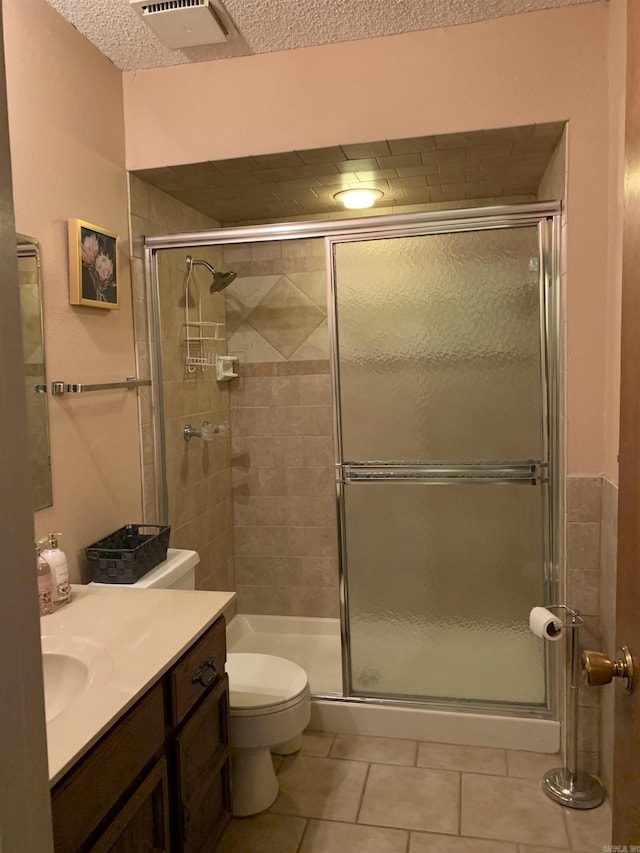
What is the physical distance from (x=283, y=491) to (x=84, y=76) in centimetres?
211

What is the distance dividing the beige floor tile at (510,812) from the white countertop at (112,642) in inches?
44.2

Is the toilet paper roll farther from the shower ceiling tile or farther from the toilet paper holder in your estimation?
the shower ceiling tile

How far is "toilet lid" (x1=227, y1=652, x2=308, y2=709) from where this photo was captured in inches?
81.2

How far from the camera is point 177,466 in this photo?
2865mm

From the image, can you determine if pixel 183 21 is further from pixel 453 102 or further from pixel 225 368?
pixel 225 368

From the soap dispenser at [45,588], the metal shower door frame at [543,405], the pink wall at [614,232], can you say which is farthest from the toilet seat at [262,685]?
the pink wall at [614,232]

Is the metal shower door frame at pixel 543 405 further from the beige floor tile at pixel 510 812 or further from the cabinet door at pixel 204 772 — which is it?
the cabinet door at pixel 204 772

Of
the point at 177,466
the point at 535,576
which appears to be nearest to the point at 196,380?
the point at 177,466

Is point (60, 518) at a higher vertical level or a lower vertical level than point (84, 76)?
lower

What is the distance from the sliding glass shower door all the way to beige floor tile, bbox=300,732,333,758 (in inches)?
9.1

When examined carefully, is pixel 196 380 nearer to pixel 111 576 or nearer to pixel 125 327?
pixel 125 327

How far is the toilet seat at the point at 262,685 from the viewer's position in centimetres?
203

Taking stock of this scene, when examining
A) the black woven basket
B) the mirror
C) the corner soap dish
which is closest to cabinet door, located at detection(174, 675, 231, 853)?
the black woven basket

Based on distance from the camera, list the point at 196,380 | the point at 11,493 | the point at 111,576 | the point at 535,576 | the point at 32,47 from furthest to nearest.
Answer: the point at 196,380, the point at 535,576, the point at 111,576, the point at 32,47, the point at 11,493
